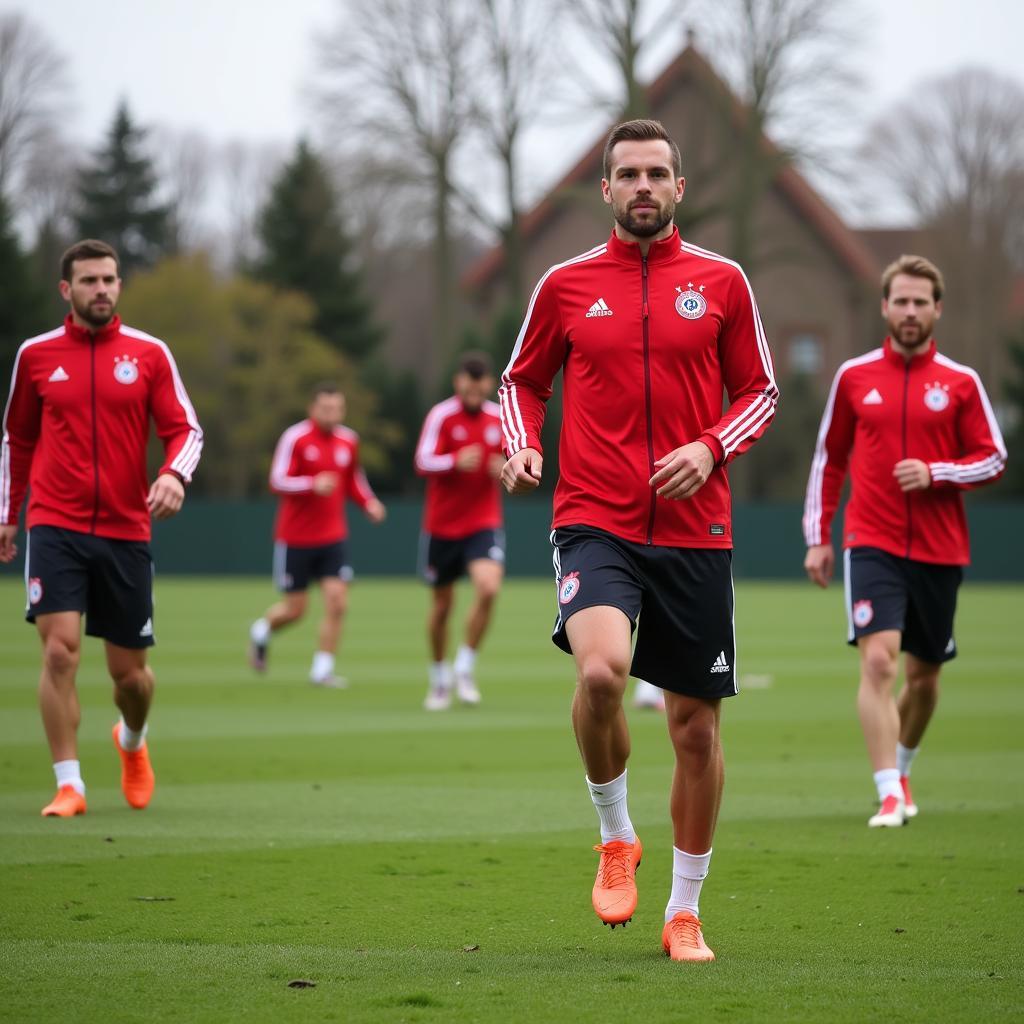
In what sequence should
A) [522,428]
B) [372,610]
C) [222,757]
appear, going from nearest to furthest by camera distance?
[522,428]
[222,757]
[372,610]

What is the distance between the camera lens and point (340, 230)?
184 ft

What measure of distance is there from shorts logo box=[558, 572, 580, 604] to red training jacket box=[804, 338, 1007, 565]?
3.26m

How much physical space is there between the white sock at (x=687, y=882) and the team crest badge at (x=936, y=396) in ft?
11.8

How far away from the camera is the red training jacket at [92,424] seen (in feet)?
26.7

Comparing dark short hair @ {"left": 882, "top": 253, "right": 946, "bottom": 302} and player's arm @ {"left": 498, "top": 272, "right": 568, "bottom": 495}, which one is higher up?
dark short hair @ {"left": 882, "top": 253, "right": 946, "bottom": 302}

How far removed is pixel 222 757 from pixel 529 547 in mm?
29657

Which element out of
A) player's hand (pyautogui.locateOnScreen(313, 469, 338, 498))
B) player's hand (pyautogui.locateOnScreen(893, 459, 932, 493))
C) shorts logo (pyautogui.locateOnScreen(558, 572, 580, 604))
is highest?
player's hand (pyautogui.locateOnScreen(893, 459, 932, 493))

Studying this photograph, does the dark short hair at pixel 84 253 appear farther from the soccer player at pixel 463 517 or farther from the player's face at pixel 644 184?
the soccer player at pixel 463 517

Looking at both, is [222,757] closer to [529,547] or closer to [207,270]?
[529,547]

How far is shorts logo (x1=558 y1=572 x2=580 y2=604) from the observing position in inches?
214

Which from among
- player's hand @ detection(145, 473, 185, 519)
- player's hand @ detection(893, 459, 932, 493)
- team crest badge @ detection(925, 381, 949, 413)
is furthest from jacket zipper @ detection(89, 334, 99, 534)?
team crest badge @ detection(925, 381, 949, 413)

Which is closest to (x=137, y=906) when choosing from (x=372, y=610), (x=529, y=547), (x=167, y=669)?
(x=167, y=669)

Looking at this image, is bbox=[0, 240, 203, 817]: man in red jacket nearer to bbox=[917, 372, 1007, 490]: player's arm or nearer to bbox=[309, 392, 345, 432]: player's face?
bbox=[917, 372, 1007, 490]: player's arm

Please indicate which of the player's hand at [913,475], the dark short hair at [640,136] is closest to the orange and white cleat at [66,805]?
the player's hand at [913,475]
